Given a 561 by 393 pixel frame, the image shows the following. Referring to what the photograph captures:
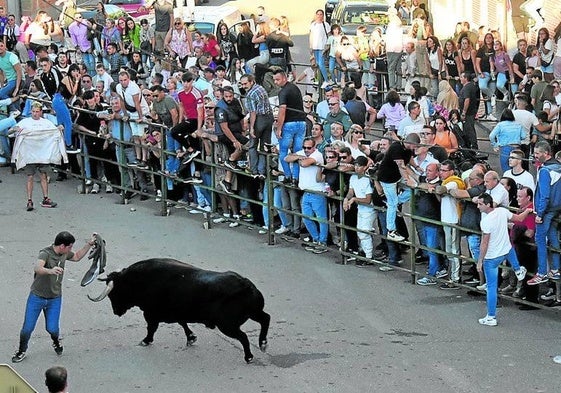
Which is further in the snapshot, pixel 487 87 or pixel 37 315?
pixel 487 87

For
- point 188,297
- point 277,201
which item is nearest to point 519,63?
→ point 277,201

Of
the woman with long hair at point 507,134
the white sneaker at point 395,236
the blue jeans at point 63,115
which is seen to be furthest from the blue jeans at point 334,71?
the white sneaker at point 395,236

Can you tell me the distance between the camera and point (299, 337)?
13414mm

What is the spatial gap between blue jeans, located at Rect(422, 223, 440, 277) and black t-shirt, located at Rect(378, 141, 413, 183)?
28.4 inches

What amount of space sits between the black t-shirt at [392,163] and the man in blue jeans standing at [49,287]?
4319 mm

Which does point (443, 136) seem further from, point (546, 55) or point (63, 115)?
point (63, 115)

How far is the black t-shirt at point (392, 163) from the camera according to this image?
1545 cm

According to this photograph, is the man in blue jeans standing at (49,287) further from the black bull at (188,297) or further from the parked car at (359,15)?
the parked car at (359,15)

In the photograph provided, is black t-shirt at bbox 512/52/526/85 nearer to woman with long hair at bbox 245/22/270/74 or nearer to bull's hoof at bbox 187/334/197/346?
woman with long hair at bbox 245/22/270/74

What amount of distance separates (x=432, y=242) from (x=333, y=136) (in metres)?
2.54

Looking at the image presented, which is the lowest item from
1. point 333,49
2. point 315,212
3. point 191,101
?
point 315,212

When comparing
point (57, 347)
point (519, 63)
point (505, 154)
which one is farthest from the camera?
point (519, 63)

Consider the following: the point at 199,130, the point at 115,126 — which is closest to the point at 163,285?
the point at 199,130

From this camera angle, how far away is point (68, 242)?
12.3 m
